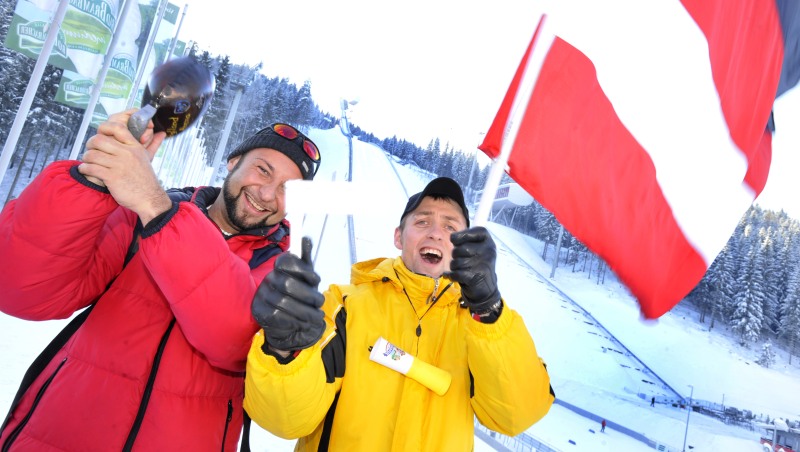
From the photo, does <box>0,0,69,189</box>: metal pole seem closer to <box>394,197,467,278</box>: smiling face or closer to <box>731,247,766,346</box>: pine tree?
<box>394,197,467,278</box>: smiling face

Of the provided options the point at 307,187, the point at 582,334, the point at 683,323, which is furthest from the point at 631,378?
the point at 307,187

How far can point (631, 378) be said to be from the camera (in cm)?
2300

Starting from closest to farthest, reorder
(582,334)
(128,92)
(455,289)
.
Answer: (455,289)
(128,92)
(582,334)

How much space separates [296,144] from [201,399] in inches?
43.8

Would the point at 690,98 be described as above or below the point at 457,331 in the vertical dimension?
above

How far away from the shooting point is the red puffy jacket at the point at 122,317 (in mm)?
1201

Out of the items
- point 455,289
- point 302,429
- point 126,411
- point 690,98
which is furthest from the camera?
point 455,289

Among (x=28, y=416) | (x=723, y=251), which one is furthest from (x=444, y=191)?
(x=723, y=251)

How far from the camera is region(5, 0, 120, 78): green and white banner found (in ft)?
19.5

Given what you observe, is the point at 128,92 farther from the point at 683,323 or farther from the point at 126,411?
the point at 683,323

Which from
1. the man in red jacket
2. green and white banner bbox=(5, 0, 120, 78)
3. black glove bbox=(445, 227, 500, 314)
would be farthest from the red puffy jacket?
green and white banner bbox=(5, 0, 120, 78)

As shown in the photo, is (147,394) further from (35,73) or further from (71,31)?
(71,31)

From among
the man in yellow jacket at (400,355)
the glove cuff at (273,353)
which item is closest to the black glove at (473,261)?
the man in yellow jacket at (400,355)

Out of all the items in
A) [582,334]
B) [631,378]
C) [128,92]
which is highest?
[128,92]
